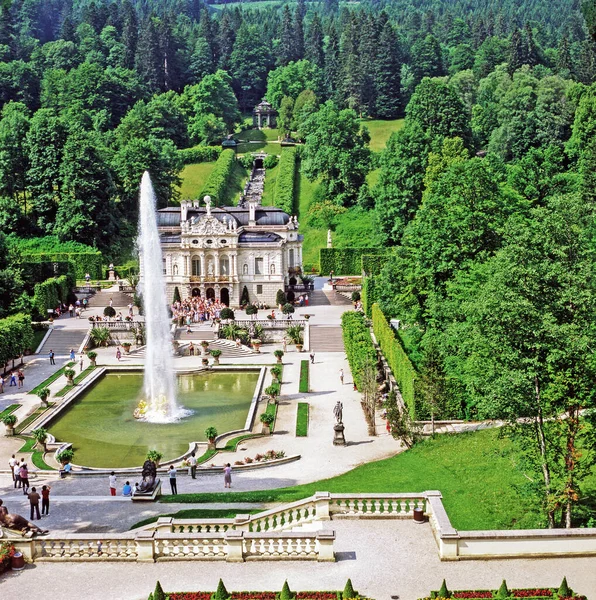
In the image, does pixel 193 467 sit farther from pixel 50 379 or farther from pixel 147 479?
pixel 50 379

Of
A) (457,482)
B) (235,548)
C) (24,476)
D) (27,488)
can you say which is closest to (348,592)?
(235,548)

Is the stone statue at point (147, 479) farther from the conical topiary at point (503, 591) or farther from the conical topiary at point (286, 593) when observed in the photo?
the conical topiary at point (503, 591)

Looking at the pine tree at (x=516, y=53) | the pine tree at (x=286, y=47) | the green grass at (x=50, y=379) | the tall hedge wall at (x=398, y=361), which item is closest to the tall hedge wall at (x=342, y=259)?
the tall hedge wall at (x=398, y=361)

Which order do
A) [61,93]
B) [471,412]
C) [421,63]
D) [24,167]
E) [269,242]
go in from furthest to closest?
[421,63]
[61,93]
[24,167]
[269,242]
[471,412]

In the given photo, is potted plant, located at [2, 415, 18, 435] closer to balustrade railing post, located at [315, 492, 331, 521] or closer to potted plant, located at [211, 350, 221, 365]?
potted plant, located at [211, 350, 221, 365]

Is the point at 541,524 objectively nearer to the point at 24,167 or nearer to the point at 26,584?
the point at 26,584

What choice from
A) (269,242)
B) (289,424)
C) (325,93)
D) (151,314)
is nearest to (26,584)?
(289,424)
